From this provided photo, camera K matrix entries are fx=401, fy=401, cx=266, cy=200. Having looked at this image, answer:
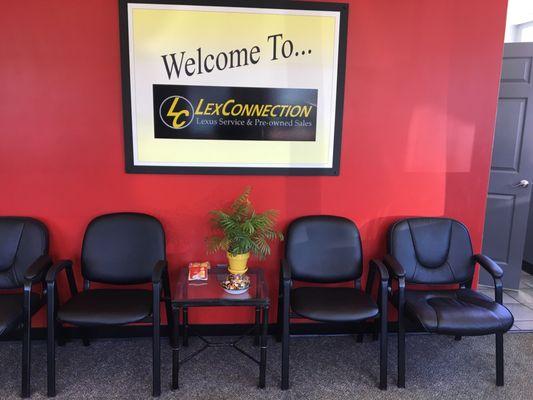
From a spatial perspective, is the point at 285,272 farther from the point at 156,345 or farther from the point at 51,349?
the point at 51,349

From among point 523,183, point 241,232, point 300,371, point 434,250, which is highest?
point 523,183

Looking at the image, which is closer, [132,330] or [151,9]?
[151,9]

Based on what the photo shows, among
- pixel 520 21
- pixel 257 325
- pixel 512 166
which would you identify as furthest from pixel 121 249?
Result: pixel 520 21

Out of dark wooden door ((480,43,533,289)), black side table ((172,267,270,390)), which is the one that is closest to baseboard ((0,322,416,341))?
black side table ((172,267,270,390))

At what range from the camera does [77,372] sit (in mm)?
2273

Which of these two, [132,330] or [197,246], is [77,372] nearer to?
[132,330]

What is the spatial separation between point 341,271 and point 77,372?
1.64 metres

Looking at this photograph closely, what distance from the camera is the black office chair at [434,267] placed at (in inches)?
87.3

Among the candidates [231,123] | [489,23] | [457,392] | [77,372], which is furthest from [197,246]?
[489,23]

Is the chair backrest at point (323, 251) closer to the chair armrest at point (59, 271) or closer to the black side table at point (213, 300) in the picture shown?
the black side table at point (213, 300)

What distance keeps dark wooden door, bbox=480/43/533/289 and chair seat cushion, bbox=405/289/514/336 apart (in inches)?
59.2

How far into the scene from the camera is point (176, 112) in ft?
7.89

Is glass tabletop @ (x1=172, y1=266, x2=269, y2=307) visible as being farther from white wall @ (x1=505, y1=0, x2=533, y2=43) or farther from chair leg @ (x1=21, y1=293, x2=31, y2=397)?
white wall @ (x1=505, y1=0, x2=533, y2=43)

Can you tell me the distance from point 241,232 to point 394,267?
2.93 feet
